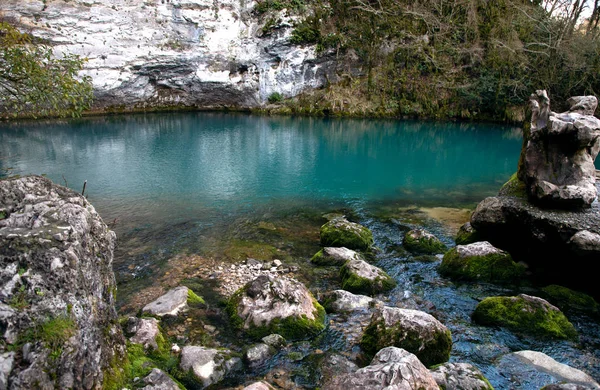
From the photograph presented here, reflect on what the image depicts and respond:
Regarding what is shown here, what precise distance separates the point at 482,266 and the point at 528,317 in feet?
8.61

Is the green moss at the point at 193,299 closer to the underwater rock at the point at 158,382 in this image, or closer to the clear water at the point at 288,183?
the clear water at the point at 288,183

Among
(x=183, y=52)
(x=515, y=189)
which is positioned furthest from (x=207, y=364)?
(x=183, y=52)

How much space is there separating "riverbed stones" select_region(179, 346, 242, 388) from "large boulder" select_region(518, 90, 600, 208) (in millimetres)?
9189

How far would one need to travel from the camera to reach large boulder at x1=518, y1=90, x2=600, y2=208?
10.3 metres

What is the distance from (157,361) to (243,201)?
451 inches

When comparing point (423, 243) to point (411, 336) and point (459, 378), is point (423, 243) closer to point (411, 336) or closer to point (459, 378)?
point (411, 336)

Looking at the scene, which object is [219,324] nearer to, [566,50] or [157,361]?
[157,361]

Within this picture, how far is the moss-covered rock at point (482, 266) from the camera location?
10.5 m

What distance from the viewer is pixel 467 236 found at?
42.6 ft

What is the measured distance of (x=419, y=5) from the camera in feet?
150

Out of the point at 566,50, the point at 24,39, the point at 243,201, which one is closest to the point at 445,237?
the point at 243,201

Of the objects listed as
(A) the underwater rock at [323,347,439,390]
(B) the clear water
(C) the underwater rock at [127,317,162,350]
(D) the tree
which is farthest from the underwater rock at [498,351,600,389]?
(D) the tree

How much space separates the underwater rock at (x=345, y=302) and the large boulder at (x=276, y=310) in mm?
477

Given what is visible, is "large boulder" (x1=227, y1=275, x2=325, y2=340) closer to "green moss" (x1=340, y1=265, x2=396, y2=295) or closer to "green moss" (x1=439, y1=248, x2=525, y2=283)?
"green moss" (x1=340, y1=265, x2=396, y2=295)
